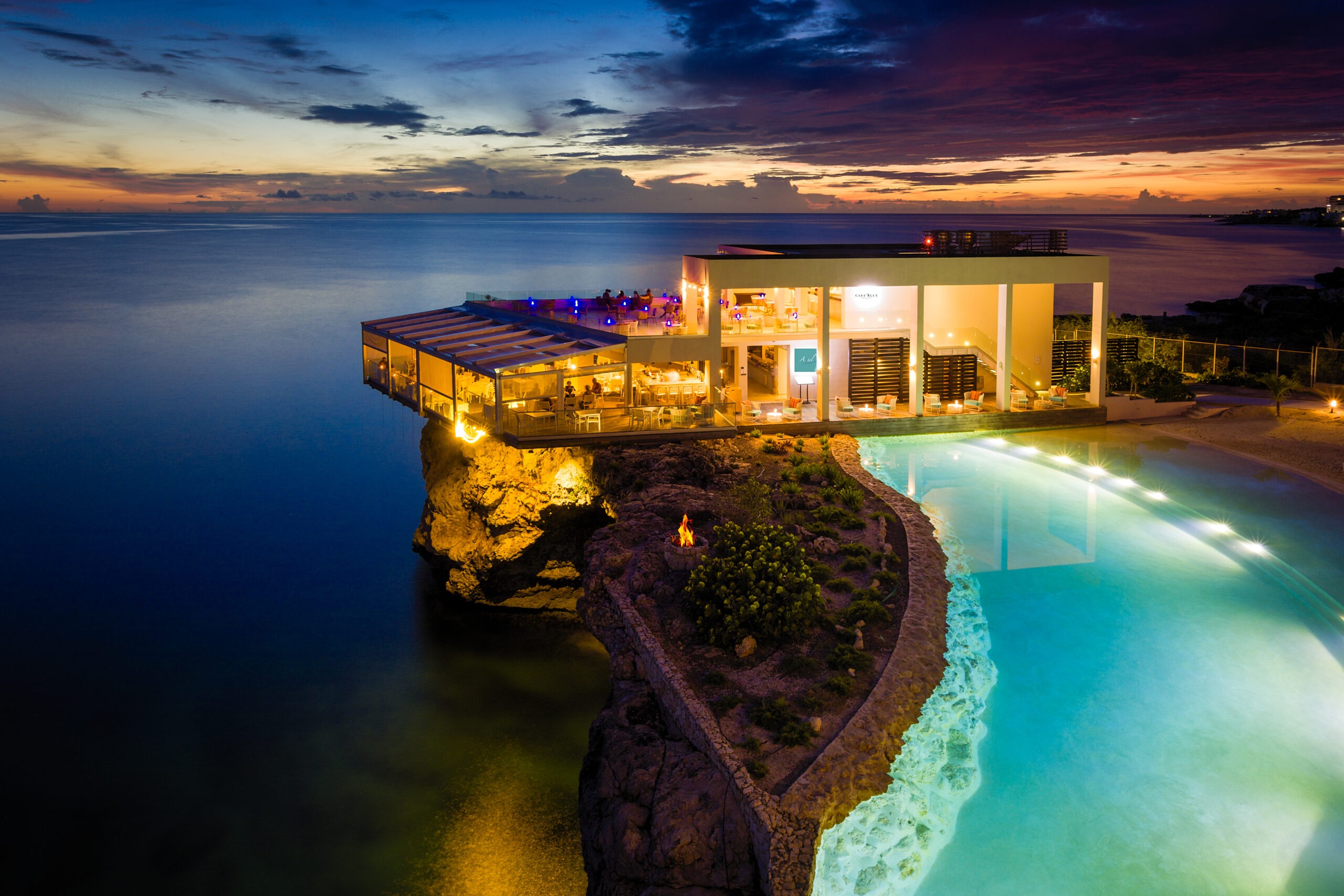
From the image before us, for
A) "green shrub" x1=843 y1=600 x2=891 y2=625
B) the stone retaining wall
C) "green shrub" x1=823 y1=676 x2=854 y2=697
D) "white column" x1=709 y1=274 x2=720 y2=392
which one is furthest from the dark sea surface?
"white column" x1=709 y1=274 x2=720 y2=392

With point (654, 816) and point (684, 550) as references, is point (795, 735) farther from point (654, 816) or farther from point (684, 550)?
point (684, 550)

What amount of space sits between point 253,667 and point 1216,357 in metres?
32.7

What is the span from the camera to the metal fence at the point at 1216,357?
31297mm

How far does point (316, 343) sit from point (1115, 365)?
5071 cm

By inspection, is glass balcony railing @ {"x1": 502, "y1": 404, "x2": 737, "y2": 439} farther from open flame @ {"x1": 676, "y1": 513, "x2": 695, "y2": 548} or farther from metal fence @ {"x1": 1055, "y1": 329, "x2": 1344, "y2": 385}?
metal fence @ {"x1": 1055, "y1": 329, "x2": 1344, "y2": 385}

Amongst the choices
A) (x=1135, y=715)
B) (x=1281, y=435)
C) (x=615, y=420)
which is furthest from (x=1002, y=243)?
(x=1135, y=715)

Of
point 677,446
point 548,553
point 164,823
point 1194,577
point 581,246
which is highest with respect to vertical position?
point 581,246

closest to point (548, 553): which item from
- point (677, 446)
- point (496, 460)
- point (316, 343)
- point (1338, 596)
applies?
point (496, 460)

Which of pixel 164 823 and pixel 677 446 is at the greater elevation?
pixel 677 446

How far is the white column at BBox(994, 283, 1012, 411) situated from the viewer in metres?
25.7

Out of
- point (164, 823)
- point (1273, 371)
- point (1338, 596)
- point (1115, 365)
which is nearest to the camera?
point (1338, 596)

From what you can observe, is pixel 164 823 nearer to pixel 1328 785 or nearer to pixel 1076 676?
pixel 1076 676

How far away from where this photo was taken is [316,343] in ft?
208

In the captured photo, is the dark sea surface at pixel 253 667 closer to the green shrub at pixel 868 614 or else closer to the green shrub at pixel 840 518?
the green shrub at pixel 868 614
